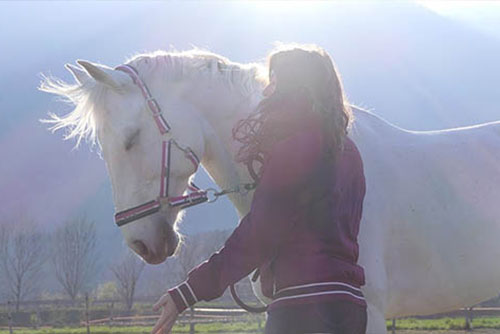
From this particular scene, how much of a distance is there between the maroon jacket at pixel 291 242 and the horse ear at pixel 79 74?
1.51 meters

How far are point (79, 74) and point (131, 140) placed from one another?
556mm

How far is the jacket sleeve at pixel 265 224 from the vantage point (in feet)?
6.64

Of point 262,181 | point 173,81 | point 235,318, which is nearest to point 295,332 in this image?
point 262,181

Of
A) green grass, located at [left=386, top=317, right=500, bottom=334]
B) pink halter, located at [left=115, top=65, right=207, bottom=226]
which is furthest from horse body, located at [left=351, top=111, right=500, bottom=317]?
green grass, located at [left=386, top=317, right=500, bottom=334]

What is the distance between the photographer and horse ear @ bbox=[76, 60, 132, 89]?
3.01m

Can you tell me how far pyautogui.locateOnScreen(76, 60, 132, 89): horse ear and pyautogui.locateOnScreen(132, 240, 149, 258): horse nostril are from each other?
31.2 inches

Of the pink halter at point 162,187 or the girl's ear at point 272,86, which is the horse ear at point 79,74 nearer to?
the pink halter at point 162,187

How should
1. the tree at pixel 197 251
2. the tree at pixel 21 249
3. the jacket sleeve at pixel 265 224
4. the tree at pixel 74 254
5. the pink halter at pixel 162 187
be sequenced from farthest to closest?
the tree at pixel 21 249, the tree at pixel 74 254, the tree at pixel 197 251, the pink halter at pixel 162 187, the jacket sleeve at pixel 265 224

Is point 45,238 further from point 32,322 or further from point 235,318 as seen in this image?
point 235,318

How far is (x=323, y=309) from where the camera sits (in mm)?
2029

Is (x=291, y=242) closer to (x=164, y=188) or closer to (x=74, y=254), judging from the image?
(x=164, y=188)

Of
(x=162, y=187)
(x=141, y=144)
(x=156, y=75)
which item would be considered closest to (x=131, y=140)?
(x=141, y=144)

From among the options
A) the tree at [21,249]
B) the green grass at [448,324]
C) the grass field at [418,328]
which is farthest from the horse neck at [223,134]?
the tree at [21,249]

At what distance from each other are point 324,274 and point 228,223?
80.8 metres
